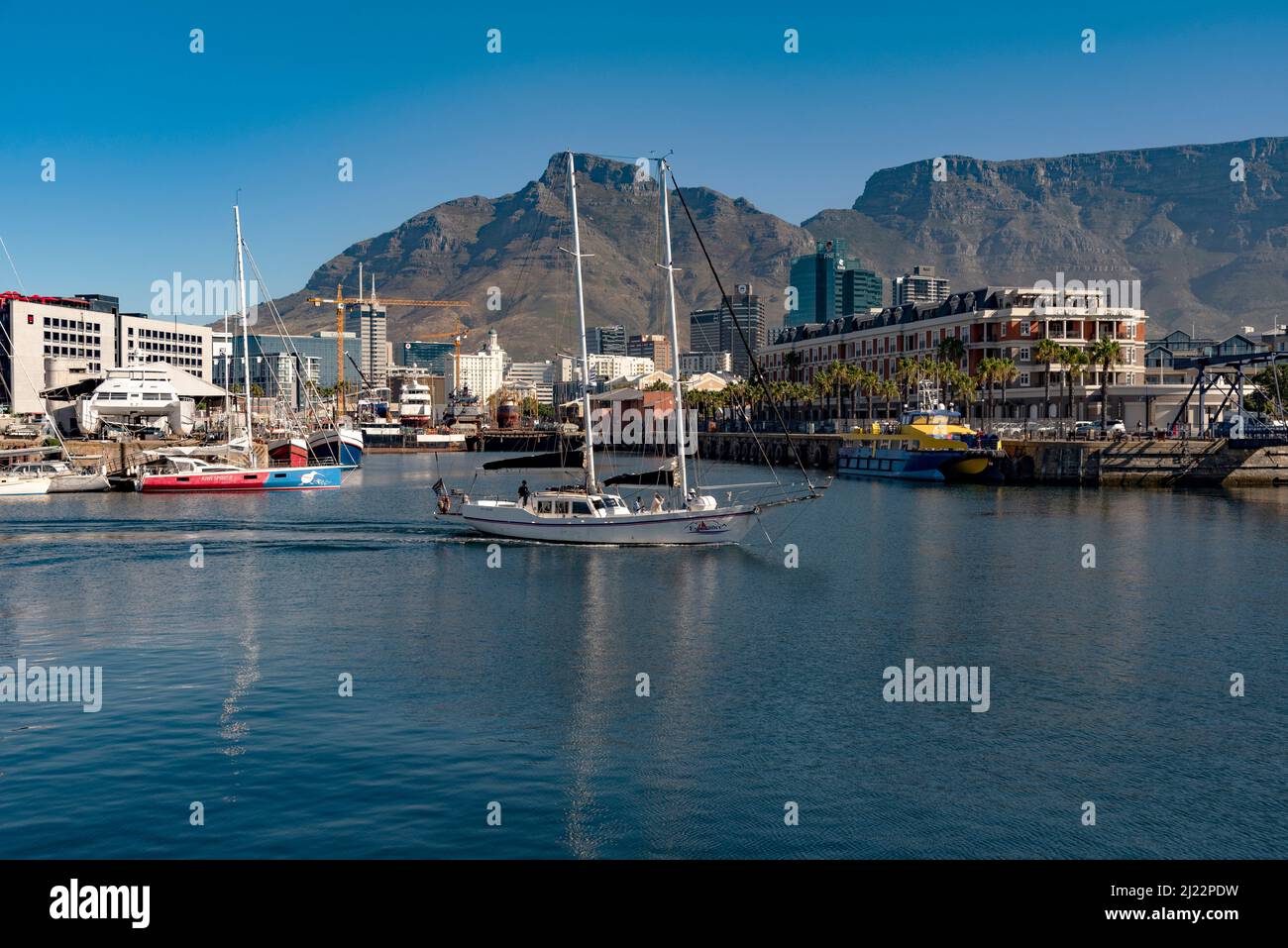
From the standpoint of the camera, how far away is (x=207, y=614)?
51.1 metres

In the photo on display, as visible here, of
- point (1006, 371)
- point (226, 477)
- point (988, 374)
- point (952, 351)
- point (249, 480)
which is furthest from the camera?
point (952, 351)

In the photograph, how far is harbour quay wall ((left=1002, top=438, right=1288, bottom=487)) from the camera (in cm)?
12775

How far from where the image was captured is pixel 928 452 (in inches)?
5546

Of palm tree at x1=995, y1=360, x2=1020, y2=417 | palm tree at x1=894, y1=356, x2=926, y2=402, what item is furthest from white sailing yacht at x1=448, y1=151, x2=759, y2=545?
palm tree at x1=894, y1=356, x2=926, y2=402

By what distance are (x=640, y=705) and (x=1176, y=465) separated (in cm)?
11136

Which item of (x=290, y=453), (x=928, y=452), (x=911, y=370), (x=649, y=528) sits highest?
(x=911, y=370)

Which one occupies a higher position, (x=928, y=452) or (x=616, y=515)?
(x=928, y=452)

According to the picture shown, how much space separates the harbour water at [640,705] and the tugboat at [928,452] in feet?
213

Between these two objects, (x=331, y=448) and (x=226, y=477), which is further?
(x=331, y=448)

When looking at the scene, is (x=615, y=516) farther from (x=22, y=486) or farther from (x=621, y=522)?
(x=22, y=486)

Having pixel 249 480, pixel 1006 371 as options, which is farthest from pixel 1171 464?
pixel 249 480

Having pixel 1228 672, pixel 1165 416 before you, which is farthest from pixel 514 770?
pixel 1165 416

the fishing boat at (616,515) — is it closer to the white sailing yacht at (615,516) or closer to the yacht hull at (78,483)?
the white sailing yacht at (615,516)

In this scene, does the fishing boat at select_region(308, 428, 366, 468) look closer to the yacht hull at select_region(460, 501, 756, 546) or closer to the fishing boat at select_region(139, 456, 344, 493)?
the fishing boat at select_region(139, 456, 344, 493)
